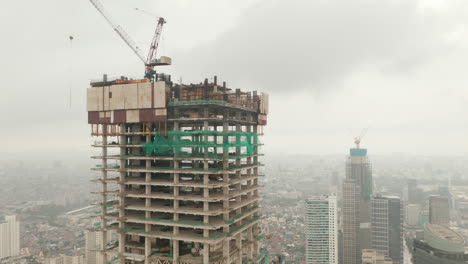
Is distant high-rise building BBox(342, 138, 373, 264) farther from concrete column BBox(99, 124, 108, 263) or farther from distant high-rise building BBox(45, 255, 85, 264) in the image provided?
concrete column BBox(99, 124, 108, 263)

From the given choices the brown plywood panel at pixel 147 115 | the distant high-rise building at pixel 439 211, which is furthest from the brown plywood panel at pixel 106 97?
the distant high-rise building at pixel 439 211

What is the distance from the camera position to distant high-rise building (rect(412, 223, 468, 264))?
104125 millimetres

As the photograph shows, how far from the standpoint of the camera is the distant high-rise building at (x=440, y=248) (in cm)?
10412

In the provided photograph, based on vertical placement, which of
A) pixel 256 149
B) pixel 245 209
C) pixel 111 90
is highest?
pixel 111 90

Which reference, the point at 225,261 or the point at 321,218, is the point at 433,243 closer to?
the point at 321,218

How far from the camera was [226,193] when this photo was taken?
31.0 meters

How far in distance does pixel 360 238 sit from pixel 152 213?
170 meters

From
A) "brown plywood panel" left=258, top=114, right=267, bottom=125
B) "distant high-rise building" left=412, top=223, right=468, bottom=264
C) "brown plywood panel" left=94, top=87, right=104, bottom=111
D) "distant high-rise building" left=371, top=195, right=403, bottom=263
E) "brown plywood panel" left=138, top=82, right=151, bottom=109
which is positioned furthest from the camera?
"distant high-rise building" left=371, top=195, right=403, bottom=263

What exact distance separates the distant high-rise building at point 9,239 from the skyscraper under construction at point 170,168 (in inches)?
6362

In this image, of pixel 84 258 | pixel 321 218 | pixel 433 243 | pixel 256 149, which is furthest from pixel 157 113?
pixel 84 258

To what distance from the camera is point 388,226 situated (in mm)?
176750

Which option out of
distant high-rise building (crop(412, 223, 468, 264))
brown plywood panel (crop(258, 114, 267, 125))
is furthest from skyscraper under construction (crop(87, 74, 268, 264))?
distant high-rise building (crop(412, 223, 468, 264))

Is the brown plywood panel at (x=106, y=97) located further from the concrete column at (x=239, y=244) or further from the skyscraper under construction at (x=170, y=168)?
the concrete column at (x=239, y=244)

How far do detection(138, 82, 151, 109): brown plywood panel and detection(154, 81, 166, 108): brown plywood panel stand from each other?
2.58 ft
